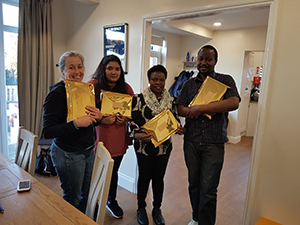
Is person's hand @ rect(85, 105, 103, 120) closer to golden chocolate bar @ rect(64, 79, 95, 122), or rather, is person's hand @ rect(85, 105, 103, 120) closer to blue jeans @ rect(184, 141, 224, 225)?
golden chocolate bar @ rect(64, 79, 95, 122)

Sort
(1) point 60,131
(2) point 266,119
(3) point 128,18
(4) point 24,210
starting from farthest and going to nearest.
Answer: (3) point 128,18, (2) point 266,119, (1) point 60,131, (4) point 24,210

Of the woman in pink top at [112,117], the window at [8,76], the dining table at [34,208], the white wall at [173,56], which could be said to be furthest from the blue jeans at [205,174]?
the white wall at [173,56]

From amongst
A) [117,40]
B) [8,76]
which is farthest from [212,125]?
[8,76]

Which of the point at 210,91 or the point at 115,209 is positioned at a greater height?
the point at 210,91

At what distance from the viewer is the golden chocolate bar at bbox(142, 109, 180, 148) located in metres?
1.73

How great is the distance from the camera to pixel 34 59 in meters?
3.00

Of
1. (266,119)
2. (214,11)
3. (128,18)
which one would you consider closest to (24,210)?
(266,119)

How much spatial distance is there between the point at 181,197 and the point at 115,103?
4.73 ft

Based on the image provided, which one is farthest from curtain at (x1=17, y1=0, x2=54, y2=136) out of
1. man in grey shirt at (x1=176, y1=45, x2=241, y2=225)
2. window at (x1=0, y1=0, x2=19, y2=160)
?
man in grey shirt at (x1=176, y1=45, x2=241, y2=225)

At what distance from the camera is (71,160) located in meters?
1.49

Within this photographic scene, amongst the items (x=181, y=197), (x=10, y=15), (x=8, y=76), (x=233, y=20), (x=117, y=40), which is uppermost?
(x=233, y=20)

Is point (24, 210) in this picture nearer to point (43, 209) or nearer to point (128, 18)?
point (43, 209)

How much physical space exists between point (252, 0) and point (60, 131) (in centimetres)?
164

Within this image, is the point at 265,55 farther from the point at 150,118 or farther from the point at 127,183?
the point at 127,183
